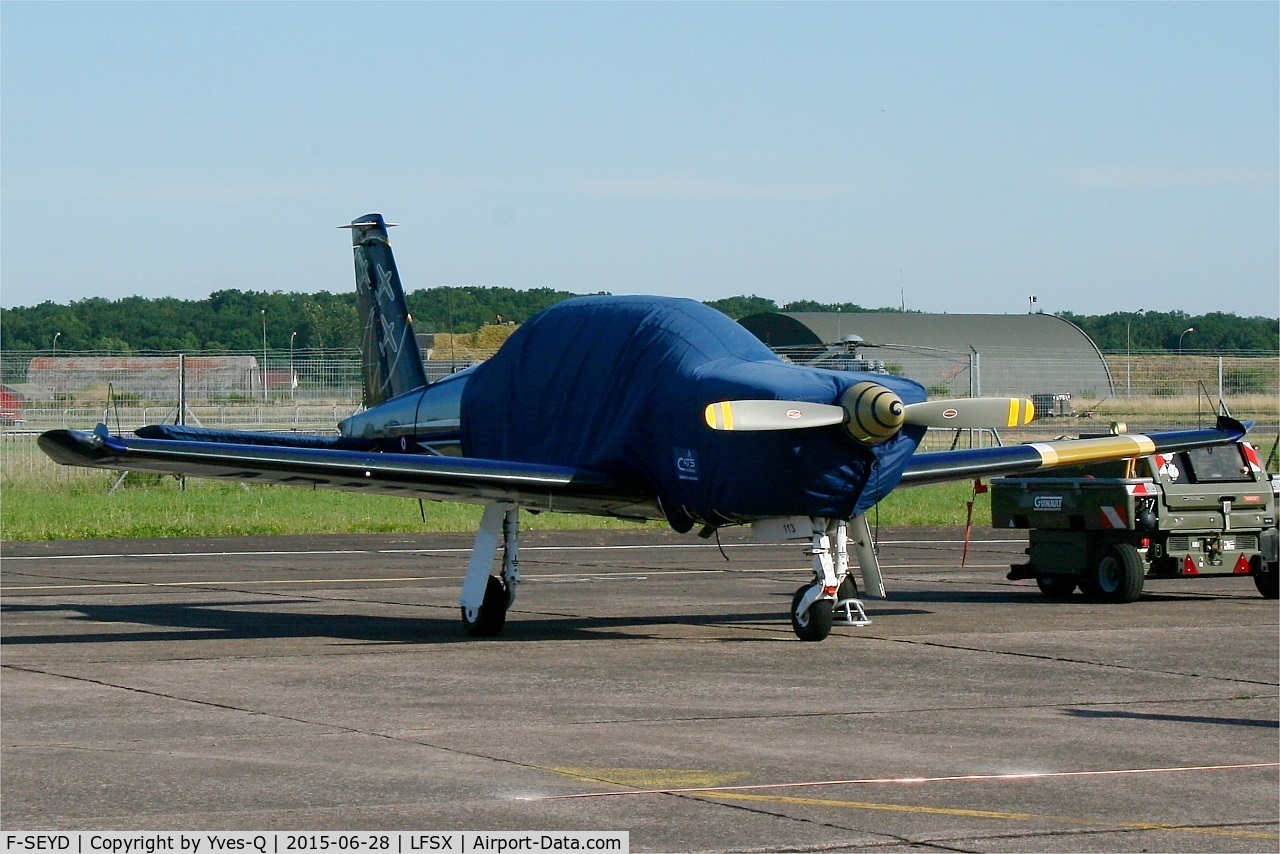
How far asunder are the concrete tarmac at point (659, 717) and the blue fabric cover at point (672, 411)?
1.33 meters

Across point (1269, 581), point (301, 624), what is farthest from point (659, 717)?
point (1269, 581)

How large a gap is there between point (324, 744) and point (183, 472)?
219 inches

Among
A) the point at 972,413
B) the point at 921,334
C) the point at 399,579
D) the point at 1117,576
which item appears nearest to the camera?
the point at 972,413

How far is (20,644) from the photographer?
45.5 ft

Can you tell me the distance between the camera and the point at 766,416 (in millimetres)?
12781

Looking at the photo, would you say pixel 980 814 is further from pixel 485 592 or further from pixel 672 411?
pixel 485 592

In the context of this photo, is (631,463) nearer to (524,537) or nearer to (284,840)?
(284,840)

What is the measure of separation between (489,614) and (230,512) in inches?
681

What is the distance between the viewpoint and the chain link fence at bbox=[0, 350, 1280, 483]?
117ft

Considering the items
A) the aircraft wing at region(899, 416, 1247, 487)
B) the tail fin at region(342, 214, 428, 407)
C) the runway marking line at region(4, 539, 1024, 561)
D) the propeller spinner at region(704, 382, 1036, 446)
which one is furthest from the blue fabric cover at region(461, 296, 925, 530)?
the runway marking line at region(4, 539, 1024, 561)

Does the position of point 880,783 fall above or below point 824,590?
below

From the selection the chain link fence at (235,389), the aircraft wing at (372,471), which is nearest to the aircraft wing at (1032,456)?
the aircraft wing at (372,471)

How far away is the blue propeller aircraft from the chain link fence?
61.9 ft

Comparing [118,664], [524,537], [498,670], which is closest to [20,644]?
[118,664]
